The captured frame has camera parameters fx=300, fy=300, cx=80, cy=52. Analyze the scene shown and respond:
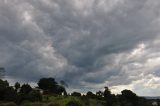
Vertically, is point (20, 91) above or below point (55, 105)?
above

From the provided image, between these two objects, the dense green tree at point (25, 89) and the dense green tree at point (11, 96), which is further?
the dense green tree at point (25, 89)

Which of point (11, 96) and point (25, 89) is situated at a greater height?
point (25, 89)

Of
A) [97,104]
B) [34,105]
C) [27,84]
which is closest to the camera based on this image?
[34,105]

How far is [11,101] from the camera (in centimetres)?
15262

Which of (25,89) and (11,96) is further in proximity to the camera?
(25,89)

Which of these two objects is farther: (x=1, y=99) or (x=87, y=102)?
(x=87, y=102)

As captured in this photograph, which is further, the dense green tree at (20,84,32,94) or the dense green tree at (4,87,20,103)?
the dense green tree at (20,84,32,94)

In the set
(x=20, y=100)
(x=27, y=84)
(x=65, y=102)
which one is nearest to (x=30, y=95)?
(x=20, y=100)

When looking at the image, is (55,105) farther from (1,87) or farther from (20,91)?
(20,91)

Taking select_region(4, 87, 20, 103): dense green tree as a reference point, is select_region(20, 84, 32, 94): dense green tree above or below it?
above

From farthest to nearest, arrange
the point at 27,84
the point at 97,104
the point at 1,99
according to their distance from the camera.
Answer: the point at 27,84, the point at 97,104, the point at 1,99

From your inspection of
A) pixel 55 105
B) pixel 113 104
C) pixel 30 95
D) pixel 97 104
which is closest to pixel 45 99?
pixel 30 95

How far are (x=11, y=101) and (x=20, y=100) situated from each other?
700 cm

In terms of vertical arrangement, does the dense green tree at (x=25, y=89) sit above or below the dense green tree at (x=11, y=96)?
above
